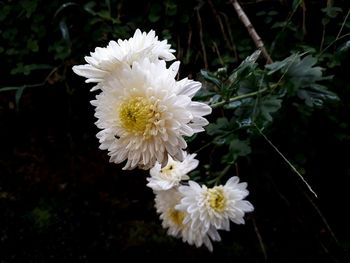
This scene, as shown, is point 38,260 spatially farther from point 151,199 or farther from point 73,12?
point 73,12

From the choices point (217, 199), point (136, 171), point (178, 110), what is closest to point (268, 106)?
point (217, 199)

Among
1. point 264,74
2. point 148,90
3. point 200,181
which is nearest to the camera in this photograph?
point 148,90

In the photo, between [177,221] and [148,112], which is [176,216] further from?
[148,112]

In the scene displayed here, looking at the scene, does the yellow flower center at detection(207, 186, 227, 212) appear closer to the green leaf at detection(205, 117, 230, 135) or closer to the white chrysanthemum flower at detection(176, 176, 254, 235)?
the white chrysanthemum flower at detection(176, 176, 254, 235)

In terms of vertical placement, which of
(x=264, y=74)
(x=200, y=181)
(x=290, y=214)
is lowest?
(x=290, y=214)

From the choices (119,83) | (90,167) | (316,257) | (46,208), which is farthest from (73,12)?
(316,257)

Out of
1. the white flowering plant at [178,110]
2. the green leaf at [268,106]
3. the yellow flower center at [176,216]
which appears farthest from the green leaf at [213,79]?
the yellow flower center at [176,216]

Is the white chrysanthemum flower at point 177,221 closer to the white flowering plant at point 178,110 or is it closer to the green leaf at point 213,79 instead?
the white flowering plant at point 178,110

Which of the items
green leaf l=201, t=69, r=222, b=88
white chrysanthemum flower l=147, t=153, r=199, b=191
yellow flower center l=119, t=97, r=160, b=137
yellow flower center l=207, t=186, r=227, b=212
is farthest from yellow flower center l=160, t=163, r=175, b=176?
yellow flower center l=119, t=97, r=160, b=137
